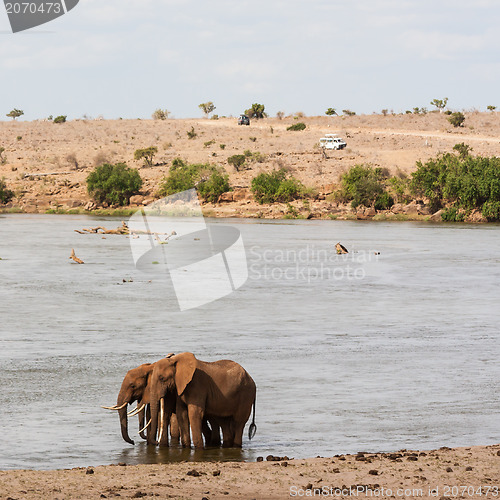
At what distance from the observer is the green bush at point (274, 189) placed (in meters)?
70.9

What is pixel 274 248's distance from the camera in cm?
4269

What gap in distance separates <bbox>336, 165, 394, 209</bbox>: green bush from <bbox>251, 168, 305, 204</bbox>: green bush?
10.4 ft

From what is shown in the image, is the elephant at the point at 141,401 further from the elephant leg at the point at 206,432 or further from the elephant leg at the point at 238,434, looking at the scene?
the elephant leg at the point at 238,434

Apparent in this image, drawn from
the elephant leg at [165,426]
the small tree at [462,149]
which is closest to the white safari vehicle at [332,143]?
the small tree at [462,149]

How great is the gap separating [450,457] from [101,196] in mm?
66362

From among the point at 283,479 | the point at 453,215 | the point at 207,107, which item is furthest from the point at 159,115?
the point at 283,479

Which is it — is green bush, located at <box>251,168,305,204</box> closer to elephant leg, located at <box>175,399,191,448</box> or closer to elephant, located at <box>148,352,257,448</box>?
elephant, located at <box>148,352,257,448</box>

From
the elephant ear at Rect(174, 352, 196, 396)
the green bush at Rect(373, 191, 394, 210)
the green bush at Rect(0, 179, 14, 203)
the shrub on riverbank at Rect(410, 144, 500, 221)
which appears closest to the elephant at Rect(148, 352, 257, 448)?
the elephant ear at Rect(174, 352, 196, 396)

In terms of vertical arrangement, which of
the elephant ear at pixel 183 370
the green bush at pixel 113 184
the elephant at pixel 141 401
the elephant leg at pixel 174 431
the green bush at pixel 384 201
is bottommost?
the green bush at pixel 384 201

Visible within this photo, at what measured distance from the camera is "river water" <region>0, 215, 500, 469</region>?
1101 cm

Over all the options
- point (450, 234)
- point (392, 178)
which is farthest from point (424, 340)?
point (392, 178)

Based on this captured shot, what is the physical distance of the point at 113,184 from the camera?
72812 mm

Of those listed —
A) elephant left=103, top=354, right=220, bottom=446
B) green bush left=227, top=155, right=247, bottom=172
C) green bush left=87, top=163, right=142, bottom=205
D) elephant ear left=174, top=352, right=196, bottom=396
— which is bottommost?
green bush left=227, top=155, right=247, bottom=172

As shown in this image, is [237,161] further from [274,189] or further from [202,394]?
[202,394]
